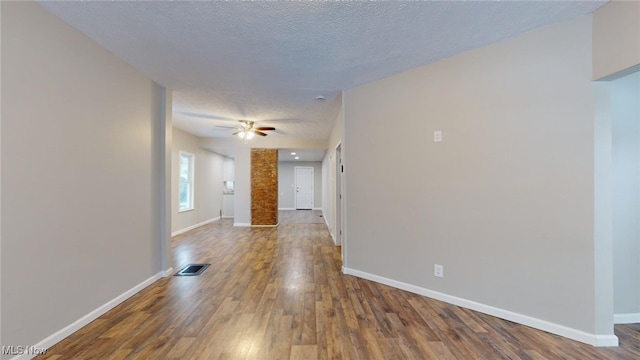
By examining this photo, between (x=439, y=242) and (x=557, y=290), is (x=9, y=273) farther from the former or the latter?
(x=557, y=290)

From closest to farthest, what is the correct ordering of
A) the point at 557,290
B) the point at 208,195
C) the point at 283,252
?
the point at 557,290 → the point at 283,252 → the point at 208,195

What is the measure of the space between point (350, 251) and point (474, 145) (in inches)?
77.2

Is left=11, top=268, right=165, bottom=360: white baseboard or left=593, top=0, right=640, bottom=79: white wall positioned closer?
left=593, top=0, right=640, bottom=79: white wall

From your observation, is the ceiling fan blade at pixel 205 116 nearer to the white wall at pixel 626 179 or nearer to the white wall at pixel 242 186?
the white wall at pixel 242 186

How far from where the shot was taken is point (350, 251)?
3.55m

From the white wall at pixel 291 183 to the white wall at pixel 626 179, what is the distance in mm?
10036

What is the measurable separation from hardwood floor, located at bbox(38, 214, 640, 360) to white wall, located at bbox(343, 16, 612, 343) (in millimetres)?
284

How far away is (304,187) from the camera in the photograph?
39.3ft

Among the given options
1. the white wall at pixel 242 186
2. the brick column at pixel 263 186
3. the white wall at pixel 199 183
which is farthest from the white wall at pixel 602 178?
the white wall at pixel 242 186

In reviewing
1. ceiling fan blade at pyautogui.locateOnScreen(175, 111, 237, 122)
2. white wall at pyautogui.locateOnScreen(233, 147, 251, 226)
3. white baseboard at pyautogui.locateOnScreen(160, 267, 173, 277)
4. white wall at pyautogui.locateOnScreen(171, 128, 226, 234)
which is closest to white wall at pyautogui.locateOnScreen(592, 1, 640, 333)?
white baseboard at pyautogui.locateOnScreen(160, 267, 173, 277)

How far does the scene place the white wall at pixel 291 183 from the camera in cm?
1194

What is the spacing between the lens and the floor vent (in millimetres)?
3510

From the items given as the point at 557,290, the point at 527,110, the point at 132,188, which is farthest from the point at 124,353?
the point at 527,110

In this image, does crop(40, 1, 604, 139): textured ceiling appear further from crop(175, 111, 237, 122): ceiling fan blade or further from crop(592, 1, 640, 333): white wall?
crop(175, 111, 237, 122): ceiling fan blade
